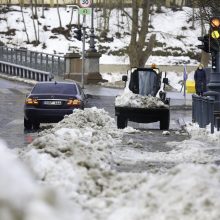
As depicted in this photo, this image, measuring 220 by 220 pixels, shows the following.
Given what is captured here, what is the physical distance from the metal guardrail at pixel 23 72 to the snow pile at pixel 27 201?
35560 mm

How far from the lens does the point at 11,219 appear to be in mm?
5133

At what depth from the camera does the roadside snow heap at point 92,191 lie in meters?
5.45

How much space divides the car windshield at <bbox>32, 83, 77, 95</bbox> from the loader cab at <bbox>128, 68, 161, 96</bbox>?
1.77 metres

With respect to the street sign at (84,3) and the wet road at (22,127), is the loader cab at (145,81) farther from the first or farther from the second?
the street sign at (84,3)

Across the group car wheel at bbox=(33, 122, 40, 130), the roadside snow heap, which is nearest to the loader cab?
car wheel at bbox=(33, 122, 40, 130)

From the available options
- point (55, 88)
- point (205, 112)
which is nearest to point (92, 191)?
point (205, 112)

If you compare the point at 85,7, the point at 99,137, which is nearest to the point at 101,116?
the point at 99,137

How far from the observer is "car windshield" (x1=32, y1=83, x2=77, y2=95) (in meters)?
21.7

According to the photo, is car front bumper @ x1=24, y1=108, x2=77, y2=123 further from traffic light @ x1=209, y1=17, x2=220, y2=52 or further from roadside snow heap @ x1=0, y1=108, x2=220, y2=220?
roadside snow heap @ x1=0, y1=108, x2=220, y2=220

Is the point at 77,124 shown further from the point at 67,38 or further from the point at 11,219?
the point at 67,38

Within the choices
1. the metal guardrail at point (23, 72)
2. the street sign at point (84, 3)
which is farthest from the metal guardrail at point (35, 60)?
the street sign at point (84, 3)

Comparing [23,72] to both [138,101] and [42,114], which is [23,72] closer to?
[42,114]

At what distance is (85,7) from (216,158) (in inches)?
907

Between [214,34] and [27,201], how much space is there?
16293 mm
